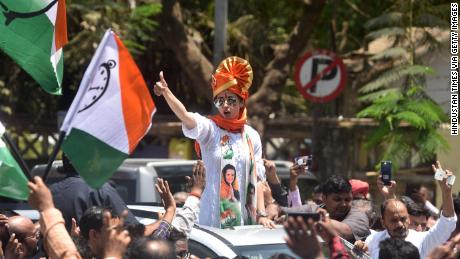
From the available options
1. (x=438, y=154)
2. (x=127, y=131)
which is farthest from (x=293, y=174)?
(x=438, y=154)

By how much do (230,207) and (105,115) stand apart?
196 cm

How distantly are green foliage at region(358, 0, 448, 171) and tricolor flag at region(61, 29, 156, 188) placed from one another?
7.16 m

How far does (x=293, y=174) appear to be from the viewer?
8.41m

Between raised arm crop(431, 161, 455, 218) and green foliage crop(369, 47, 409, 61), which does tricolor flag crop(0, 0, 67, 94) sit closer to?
raised arm crop(431, 161, 455, 218)

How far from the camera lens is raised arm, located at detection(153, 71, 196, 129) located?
6.79 metres

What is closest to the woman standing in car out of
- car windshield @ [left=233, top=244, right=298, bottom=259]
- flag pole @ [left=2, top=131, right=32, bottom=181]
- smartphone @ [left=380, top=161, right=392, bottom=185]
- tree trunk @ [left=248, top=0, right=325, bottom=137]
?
car windshield @ [left=233, top=244, right=298, bottom=259]

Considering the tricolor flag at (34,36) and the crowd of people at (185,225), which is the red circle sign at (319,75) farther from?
the tricolor flag at (34,36)

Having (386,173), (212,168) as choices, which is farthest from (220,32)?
(212,168)

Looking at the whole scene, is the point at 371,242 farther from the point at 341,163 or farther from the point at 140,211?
the point at 341,163

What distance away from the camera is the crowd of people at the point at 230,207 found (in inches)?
238

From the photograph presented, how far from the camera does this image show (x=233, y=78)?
7375mm

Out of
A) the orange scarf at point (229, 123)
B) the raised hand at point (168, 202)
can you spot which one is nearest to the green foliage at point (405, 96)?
the orange scarf at point (229, 123)

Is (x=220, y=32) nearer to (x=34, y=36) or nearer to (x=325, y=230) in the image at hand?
(x=34, y=36)

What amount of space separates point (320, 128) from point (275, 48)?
78.3 inches
